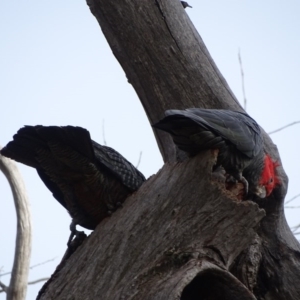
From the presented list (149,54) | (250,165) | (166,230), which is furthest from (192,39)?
(166,230)

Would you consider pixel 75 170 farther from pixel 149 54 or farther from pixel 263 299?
pixel 263 299

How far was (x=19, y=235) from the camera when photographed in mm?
5867

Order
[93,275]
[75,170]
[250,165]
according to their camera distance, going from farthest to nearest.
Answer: [250,165], [75,170], [93,275]

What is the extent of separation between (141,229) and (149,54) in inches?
62.3

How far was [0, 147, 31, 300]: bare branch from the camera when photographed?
5.70 metres

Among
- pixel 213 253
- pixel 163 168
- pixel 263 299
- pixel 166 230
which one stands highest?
pixel 163 168

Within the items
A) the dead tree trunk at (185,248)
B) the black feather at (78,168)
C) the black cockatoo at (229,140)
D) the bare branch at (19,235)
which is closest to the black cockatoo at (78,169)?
the black feather at (78,168)

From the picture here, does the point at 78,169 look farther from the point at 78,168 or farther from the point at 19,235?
the point at 19,235

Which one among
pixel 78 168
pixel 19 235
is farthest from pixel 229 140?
pixel 19 235

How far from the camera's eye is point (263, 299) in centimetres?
407

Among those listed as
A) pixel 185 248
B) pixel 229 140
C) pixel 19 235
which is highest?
pixel 19 235

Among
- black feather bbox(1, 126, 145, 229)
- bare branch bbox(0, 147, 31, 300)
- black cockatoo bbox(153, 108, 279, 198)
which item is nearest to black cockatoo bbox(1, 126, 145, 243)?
black feather bbox(1, 126, 145, 229)

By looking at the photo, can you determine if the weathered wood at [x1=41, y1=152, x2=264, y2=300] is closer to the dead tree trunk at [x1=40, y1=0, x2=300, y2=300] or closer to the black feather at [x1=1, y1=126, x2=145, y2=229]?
the dead tree trunk at [x1=40, y1=0, x2=300, y2=300]

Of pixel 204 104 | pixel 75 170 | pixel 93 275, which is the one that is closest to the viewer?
pixel 93 275
